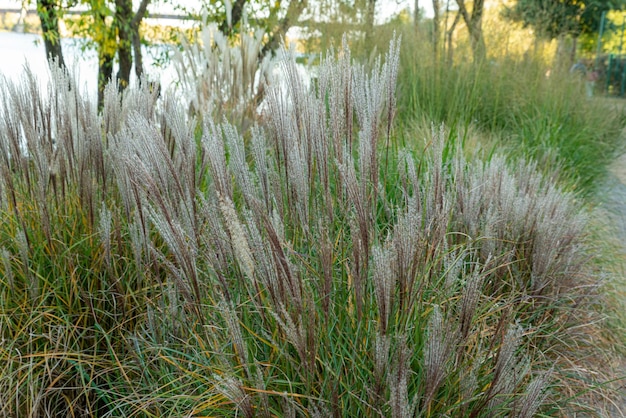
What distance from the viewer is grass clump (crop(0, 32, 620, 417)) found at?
53.7 inches

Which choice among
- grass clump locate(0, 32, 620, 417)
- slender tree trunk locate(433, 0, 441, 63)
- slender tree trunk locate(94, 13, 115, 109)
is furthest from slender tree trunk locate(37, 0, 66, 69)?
grass clump locate(0, 32, 620, 417)

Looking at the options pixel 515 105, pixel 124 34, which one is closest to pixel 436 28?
pixel 515 105

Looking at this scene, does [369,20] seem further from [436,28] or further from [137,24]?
[137,24]

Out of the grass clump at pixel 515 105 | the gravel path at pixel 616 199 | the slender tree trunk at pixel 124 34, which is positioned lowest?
the gravel path at pixel 616 199

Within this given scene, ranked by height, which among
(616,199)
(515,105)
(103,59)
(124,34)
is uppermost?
(124,34)

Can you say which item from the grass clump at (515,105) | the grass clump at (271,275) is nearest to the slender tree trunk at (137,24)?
the grass clump at (515,105)

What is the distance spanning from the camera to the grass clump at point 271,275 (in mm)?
1364

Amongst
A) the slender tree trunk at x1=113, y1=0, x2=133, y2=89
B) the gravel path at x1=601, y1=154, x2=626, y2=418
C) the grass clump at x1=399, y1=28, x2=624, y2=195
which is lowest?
the gravel path at x1=601, y1=154, x2=626, y2=418

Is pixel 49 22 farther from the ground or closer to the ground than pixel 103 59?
farther from the ground

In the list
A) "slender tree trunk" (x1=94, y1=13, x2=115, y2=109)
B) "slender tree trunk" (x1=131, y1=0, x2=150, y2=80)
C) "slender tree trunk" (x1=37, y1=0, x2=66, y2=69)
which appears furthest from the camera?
"slender tree trunk" (x1=131, y1=0, x2=150, y2=80)

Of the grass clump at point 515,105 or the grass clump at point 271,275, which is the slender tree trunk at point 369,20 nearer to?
the grass clump at point 515,105

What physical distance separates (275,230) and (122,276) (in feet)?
3.41

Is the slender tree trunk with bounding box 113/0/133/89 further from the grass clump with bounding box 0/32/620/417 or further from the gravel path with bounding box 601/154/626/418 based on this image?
the gravel path with bounding box 601/154/626/418

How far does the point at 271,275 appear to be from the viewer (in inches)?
50.4
